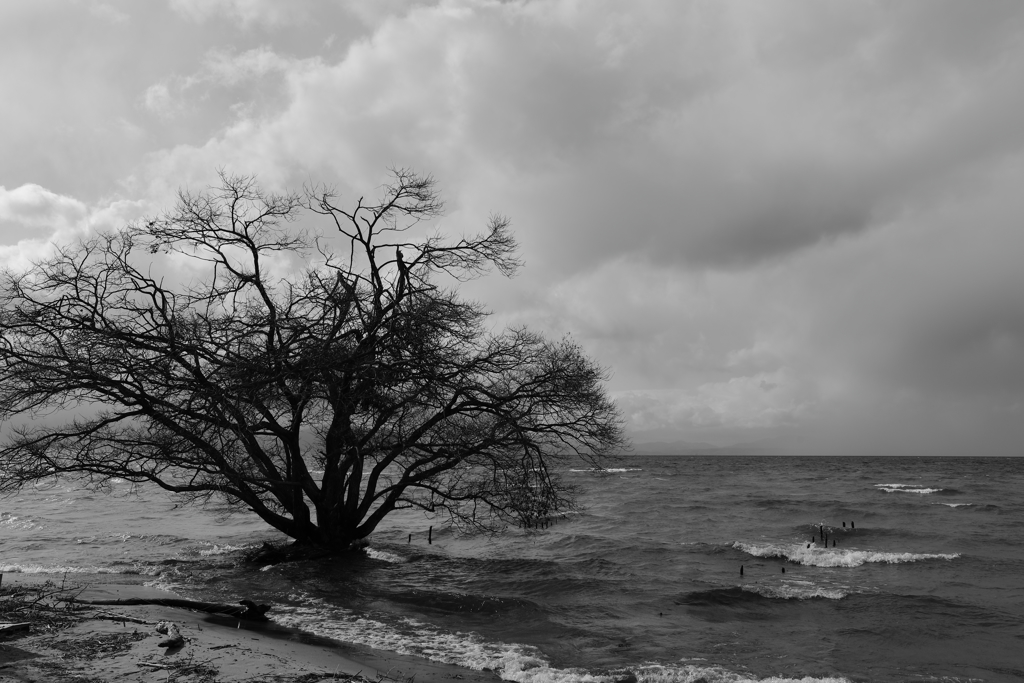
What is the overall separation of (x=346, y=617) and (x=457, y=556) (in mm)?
8789

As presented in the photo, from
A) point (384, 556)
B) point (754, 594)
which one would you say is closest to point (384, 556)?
point (384, 556)

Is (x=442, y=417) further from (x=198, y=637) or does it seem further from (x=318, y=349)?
(x=198, y=637)

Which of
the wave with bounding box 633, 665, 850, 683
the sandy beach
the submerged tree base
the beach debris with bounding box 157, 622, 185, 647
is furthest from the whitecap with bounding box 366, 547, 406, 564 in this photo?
the wave with bounding box 633, 665, 850, 683

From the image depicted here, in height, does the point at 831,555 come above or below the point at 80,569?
below

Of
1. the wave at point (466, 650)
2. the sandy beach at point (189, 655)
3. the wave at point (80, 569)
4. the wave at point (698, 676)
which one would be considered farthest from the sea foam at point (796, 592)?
the wave at point (80, 569)

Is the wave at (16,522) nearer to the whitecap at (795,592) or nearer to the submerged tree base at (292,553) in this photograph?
the submerged tree base at (292,553)

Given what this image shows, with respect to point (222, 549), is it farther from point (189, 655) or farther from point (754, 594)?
point (754, 594)

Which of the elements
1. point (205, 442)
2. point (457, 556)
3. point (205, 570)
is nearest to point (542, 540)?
point (457, 556)

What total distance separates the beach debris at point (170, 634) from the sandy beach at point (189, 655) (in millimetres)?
81

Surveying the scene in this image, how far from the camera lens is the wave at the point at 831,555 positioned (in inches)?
906

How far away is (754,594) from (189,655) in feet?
46.4

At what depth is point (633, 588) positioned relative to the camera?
59.1 feet

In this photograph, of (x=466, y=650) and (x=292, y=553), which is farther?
(x=292, y=553)

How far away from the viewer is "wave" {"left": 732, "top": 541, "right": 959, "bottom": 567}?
23.0m
